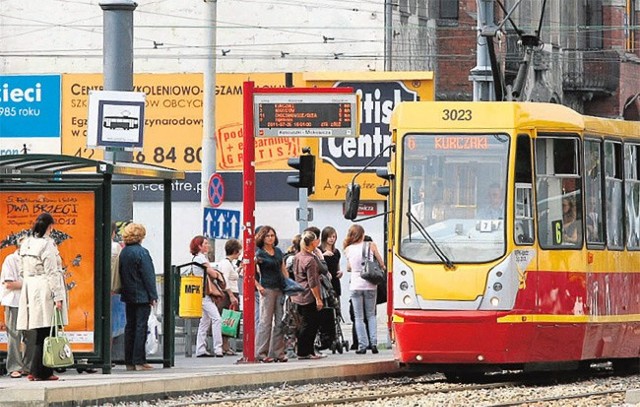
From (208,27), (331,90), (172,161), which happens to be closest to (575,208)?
(331,90)

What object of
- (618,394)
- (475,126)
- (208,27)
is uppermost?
(208,27)

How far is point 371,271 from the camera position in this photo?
26422mm

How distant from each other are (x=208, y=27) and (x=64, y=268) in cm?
1660

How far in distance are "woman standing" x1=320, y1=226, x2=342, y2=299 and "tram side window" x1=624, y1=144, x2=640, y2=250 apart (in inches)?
192

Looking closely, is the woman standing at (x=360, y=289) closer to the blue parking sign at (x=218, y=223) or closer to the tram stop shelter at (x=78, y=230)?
the blue parking sign at (x=218, y=223)

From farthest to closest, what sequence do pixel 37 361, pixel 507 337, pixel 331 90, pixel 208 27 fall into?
pixel 208 27 → pixel 331 90 → pixel 507 337 → pixel 37 361

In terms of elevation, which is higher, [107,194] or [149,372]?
[107,194]

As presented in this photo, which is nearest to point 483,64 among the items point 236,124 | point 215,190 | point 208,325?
point 215,190

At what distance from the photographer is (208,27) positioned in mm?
37469

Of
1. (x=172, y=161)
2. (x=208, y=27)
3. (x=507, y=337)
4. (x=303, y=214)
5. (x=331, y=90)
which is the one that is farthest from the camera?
(x=172, y=161)

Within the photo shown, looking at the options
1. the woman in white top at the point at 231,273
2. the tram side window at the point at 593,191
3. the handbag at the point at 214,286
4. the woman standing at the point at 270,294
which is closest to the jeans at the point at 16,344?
the woman standing at the point at 270,294

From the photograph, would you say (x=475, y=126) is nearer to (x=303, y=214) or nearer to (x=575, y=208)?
(x=575, y=208)

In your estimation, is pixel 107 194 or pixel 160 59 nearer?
pixel 107 194

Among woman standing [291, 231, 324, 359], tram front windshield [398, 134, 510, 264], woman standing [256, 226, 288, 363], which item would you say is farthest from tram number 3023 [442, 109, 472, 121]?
woman standing [291, 231, 324, 359]
